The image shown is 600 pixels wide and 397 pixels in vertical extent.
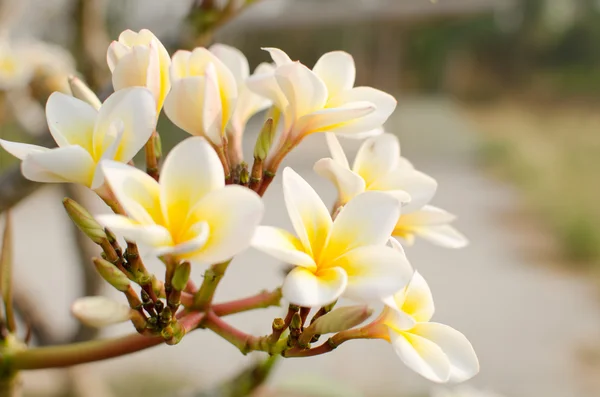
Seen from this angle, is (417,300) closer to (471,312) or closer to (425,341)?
(425,341)

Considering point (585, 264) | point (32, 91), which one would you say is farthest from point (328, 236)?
point (585, 264)

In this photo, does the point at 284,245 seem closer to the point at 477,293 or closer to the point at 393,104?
the point at 393,104

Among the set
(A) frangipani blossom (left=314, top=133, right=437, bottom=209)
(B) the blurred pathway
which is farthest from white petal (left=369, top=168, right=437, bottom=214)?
(B) the blurred pathway

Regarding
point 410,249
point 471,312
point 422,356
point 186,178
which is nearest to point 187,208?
point 186,178

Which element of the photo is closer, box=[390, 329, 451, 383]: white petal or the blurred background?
box=[390, 329, 451, 383]: white petal

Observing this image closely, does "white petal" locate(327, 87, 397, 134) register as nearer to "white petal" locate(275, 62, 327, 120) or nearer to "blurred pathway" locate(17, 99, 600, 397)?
"white petal" locate(275, 62, 327, 120)

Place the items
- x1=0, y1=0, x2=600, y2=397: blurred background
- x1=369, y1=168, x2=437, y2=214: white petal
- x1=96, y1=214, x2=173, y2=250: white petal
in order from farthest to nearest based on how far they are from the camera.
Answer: x1=0, y1=0, x2=600, y2=397: blurred background → x1=369, y1=168, x2=437, y2=214: white petal → x1=96, y1=214, x2=173, y2=250: white petal
